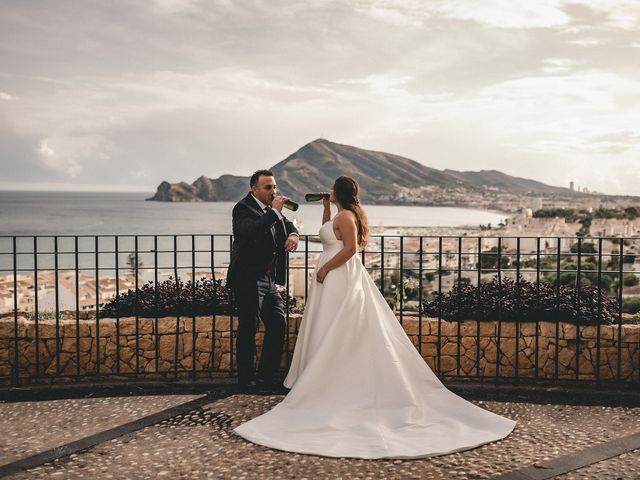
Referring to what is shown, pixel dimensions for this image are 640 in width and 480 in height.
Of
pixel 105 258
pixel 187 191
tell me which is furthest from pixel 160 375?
pixel 187 191

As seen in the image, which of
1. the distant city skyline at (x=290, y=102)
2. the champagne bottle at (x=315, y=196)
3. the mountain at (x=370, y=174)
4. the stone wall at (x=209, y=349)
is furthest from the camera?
the mountain at (x=370, y=174)

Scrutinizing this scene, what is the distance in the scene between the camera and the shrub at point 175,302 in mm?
5512

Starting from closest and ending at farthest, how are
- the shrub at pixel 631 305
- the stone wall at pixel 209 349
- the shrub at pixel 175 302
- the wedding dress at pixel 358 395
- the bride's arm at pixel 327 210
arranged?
the wedding dress at pixel 358 395 < the bride's arm at pixel 327 210 < the stone wall at pixel 209 349 < the shrub at pixel 175 302 < the shrub at pixel 631 305

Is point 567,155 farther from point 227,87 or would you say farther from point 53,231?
point 53,231

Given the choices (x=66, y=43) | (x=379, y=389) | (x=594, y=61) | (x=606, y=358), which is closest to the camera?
(x=379, y=389)

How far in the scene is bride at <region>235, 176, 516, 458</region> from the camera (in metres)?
3.88

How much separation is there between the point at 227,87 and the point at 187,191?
228 feet

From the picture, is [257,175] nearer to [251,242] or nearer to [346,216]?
[251,242]

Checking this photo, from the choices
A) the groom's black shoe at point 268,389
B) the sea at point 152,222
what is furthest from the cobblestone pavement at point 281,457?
the sea at point 152,222

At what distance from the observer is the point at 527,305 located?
536 cm

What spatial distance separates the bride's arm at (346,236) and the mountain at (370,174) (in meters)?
58.8

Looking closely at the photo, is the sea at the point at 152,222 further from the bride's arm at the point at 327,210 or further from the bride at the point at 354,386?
the bride at the point at 354,386

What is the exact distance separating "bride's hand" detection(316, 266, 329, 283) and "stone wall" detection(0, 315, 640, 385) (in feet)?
2.79

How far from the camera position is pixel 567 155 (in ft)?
312
